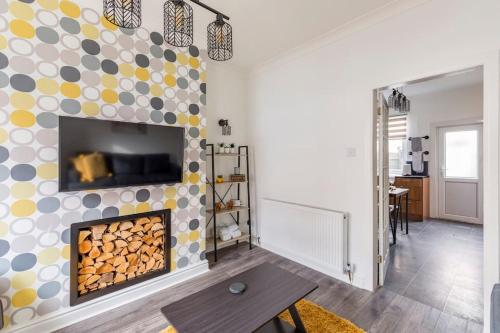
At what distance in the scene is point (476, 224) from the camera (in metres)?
4.70


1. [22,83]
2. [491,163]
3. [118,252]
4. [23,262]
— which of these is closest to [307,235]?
[491,163]

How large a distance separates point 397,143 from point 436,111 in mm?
1005

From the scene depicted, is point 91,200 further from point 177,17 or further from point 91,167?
point 177,17

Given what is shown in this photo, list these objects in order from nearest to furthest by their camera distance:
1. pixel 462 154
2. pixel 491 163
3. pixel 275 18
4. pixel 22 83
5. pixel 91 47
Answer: pixel 491 163 → pixel 22 83 → pixel 91 47 → pixel 275 18 → pixel 462 154

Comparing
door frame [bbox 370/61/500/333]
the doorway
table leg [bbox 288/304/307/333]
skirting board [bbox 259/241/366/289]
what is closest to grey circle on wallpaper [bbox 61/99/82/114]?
table leg [bbox 288/304/307/333]

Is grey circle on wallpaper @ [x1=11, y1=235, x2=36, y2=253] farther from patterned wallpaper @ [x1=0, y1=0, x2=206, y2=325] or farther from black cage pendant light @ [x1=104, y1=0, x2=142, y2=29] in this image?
black cage pendant light @ [x1=104, y1=0, x2=142, y2=29]

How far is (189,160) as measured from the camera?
280 cm

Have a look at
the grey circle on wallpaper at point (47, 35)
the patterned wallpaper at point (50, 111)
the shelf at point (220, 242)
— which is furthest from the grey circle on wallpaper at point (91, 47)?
the shelf at point (220, 242)

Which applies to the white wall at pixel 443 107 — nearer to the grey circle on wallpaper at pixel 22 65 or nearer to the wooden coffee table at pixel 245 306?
the wooden coffee table at pixel 245 306

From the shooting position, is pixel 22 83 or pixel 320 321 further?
pixel 320 321

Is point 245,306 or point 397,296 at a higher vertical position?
point 245,306

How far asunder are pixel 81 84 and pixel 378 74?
109 inches

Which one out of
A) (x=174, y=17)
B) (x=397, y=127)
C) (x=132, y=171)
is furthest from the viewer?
(x=397, y=127)

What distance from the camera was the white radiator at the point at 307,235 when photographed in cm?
263
